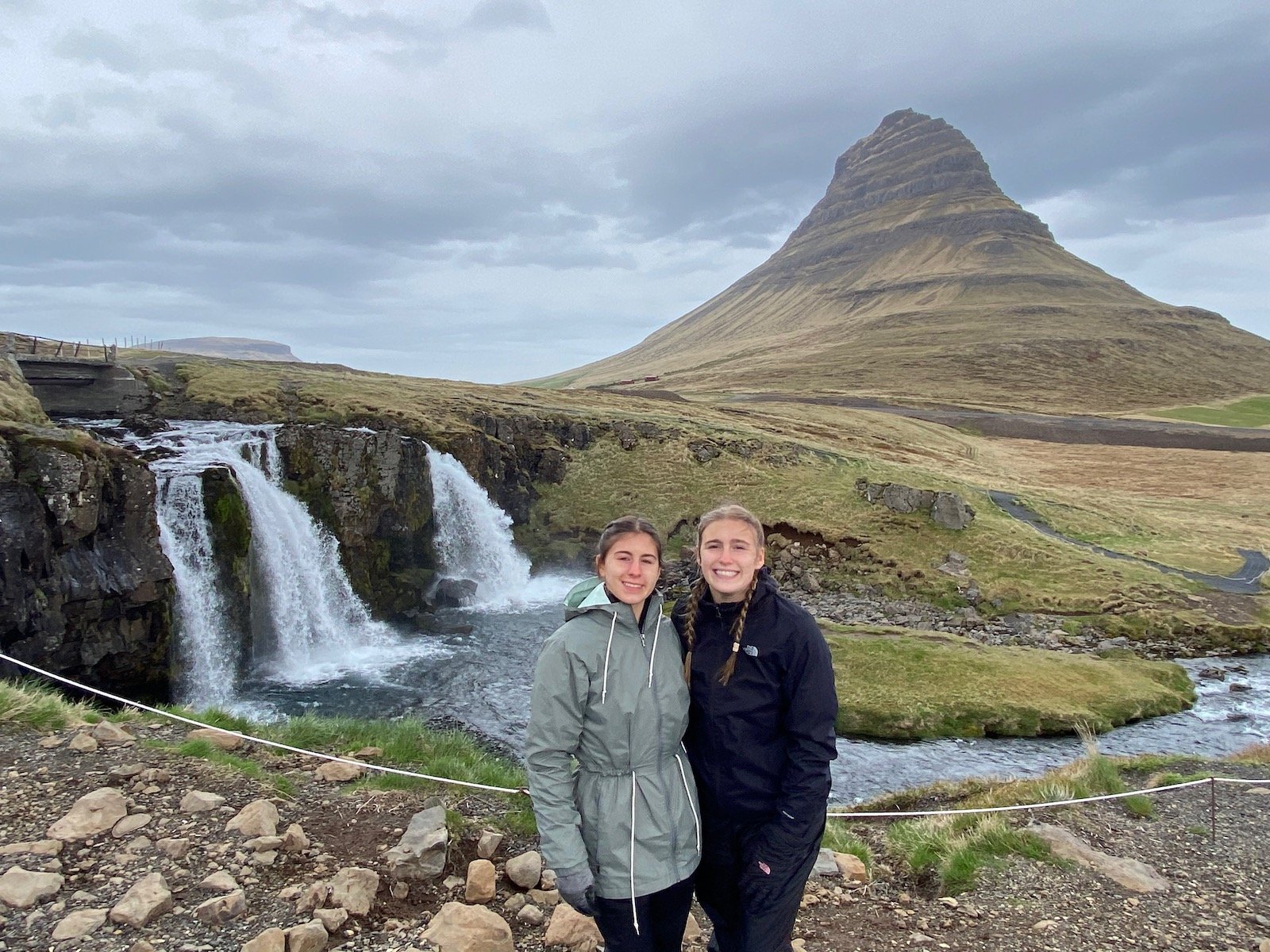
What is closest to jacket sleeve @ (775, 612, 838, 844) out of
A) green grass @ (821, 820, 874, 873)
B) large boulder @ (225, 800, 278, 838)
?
green grass @ (821, 820, 874, 873)

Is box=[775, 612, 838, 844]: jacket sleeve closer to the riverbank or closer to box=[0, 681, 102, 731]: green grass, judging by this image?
the riverbank

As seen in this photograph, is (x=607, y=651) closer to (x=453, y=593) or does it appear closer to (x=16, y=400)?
(x=16, y=400)

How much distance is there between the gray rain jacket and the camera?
4.28 meters

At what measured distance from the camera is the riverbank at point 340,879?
19.1 feet

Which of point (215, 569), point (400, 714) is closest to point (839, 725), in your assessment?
point (400, 714)

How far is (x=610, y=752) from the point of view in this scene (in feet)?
14.4

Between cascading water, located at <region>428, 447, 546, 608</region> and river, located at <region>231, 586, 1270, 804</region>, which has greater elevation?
cascading water, located at <region>428, 447, 546, 608</region>

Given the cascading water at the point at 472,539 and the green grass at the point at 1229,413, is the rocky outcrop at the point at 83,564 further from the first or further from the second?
the green grass at the point at 1229,413

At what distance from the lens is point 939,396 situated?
402 ft

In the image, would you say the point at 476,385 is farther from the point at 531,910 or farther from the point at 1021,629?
the point at 531,910

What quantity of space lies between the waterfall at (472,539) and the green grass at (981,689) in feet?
53.8

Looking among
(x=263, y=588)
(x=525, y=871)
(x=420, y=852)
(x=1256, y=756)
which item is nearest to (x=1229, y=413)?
(x=1256, y=756)

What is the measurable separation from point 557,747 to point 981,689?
21443mm

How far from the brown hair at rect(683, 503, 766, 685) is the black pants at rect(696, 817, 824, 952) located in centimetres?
108
